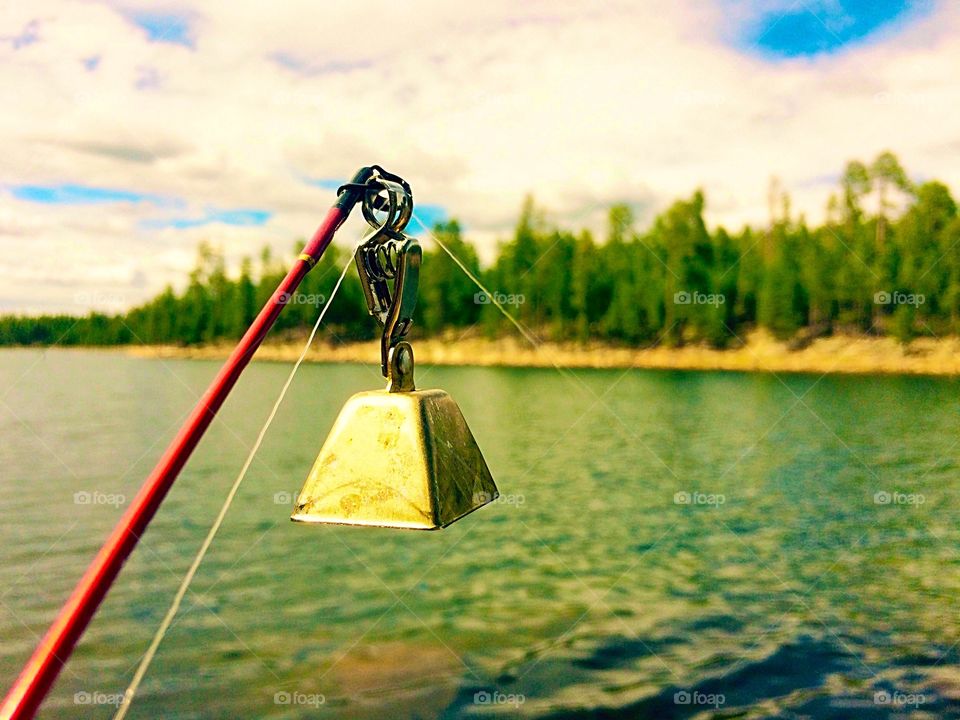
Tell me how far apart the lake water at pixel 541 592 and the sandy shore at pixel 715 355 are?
51.8 meters

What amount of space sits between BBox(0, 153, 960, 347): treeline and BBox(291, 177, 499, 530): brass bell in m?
76.1

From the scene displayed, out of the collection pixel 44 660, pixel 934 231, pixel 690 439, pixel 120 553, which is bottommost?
pixel 690 439

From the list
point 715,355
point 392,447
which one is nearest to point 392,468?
point 392,447

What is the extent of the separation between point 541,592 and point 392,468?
41.2ft

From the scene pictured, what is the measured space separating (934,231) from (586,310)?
3760 cm

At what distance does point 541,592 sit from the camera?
14.1m

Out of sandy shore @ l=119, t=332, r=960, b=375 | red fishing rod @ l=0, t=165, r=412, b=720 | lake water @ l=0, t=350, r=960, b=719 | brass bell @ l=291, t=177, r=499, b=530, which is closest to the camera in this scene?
red fishing rod @ l=0, t=165, r=412, b=720

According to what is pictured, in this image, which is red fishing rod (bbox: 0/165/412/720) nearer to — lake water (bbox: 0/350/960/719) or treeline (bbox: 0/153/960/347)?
lake water (bbox: 0/350/960/719)

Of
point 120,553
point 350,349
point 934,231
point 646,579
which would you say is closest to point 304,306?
point 350,349

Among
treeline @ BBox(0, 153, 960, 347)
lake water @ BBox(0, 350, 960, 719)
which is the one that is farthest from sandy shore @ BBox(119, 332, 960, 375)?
lake water @ BBox(0, 350, 960, 719)

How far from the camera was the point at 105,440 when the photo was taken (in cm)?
3703

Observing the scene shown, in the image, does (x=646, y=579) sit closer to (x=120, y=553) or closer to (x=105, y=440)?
(x=120, y=553)

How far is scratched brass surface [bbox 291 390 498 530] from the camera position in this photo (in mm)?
2084

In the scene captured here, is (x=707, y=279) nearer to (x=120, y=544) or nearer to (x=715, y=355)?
(x=715, y=355)
